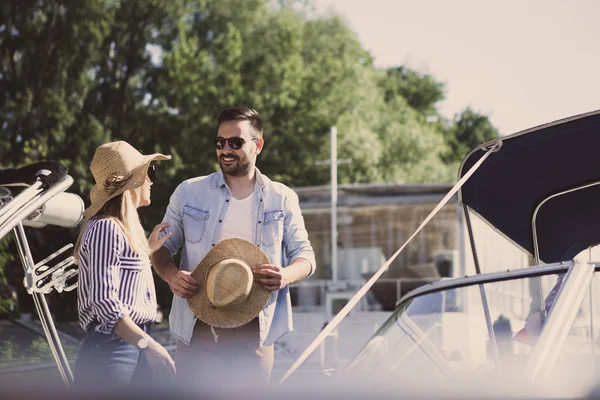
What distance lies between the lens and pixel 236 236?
4246 millimetres

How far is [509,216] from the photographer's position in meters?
5.88

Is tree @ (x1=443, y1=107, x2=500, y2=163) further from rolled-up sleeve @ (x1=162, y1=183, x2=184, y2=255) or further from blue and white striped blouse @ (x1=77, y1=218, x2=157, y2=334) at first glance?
blue and white striped blouse @ (x1=77, y1=218, x2=157, y2=334)

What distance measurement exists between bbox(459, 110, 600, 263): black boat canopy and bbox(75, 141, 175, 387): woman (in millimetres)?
2267

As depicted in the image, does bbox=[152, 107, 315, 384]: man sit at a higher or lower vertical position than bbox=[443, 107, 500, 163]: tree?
lower

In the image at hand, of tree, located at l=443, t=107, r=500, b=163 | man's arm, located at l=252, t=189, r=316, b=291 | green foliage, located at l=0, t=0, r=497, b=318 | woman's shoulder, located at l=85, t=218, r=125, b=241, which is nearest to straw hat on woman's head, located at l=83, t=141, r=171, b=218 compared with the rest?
woman's shoulder, located at l=85, t=218, r=125, b=241

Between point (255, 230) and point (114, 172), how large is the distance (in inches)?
31.1

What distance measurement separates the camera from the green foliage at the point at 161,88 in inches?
963

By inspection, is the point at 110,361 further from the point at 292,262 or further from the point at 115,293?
the point at 292,262

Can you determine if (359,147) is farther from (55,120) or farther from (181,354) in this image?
(181,354)

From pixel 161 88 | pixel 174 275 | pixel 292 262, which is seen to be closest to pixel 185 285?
pixel 174 275

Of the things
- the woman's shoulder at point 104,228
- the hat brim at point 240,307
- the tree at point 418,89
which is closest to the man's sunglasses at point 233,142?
the hat brim at point 240,307

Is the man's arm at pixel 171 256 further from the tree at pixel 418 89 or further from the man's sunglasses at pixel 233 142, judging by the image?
the tree at pixel 418 89

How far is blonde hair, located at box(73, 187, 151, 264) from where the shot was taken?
11.6ft

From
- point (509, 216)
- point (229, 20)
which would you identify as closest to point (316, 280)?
point (229, 20)
